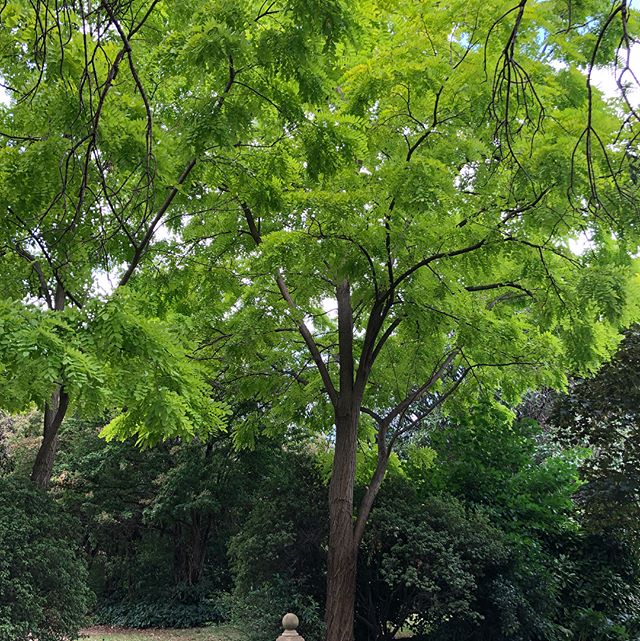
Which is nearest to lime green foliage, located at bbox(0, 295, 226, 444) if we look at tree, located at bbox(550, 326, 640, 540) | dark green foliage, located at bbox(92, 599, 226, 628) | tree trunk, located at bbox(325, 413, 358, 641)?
tree trunk, located at bbox(325, 413, 358, 641)

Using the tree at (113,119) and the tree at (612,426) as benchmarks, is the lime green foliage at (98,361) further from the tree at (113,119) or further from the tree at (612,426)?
the tree at (612,426)

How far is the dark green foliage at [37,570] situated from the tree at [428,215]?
2.84 m

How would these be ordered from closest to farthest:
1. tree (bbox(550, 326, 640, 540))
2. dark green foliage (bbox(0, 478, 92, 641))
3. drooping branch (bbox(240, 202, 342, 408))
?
1. tree (bbox(550, 326, 640, 540))
2. dark green foliage (bbox(0, 478, 92, 641))
3. drooping branch (bbox(240, 202, 342, 408))

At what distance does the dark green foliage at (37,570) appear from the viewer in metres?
7.39

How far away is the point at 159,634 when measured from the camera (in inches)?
530

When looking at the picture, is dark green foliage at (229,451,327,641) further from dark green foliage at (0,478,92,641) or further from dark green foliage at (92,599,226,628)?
dark green foliage at (92,599,226,628)

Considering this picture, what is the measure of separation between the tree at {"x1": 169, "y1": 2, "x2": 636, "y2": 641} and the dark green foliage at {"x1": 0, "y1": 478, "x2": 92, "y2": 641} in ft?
9.31

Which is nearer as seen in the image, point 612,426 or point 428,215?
point 428,215

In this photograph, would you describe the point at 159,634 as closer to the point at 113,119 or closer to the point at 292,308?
the point at 292,308

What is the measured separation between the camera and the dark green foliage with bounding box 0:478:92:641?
739 centimetres

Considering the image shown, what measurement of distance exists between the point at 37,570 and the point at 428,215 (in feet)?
20.0

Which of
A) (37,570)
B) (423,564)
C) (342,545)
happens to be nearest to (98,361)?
(342,545)

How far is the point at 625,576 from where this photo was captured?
9.61 metres

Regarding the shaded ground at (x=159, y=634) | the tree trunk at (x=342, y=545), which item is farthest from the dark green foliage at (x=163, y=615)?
the tree trunk at (x=342, y=545)
